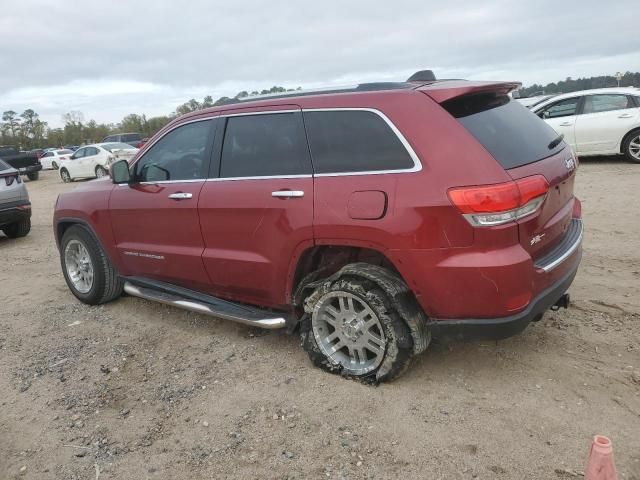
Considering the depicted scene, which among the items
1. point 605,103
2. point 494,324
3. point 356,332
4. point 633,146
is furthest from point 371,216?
point 605,103

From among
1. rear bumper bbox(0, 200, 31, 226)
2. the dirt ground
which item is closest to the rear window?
the dirt ground

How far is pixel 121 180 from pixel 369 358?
2.56 meters

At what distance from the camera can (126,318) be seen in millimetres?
4855

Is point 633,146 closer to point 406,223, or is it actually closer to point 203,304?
point 406,223

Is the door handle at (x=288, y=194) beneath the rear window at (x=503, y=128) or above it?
beneath

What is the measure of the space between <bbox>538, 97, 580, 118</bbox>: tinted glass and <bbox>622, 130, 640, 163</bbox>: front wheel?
1257 millimetres

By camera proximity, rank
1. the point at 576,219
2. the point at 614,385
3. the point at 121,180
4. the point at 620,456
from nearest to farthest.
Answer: the point at 620,456 < the point at 614,385 < the point at 576,219 < the point at 121,180

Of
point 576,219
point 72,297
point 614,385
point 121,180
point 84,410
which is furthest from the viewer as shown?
point 72,297

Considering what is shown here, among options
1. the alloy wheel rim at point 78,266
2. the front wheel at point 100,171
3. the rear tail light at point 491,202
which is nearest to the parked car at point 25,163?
the front wheel at point 100,171

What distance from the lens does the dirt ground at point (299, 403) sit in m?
2.72

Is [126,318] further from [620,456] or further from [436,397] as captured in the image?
[620,456]

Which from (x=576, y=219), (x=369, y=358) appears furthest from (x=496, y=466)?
(x=576, y=219)

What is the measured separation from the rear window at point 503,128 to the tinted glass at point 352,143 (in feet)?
1.26

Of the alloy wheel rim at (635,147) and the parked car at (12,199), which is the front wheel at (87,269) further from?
the alloy wheel rim at (635,147)
